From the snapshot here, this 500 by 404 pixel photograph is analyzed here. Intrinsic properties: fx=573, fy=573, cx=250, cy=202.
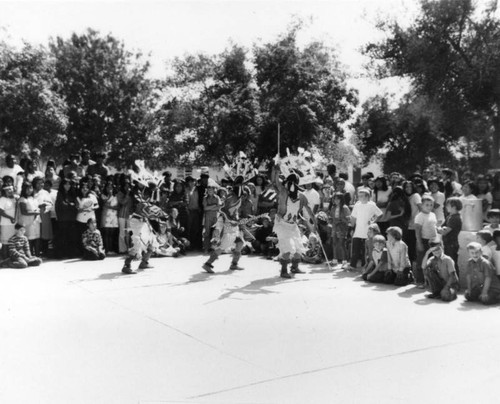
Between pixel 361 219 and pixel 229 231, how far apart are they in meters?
2.25

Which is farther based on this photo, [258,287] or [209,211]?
[209,211]

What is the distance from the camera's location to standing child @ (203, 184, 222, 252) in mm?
12406

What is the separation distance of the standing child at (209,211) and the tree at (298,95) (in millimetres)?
11684

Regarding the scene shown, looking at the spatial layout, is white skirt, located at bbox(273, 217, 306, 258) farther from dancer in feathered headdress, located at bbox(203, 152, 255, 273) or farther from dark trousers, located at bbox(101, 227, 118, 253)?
dark trousers, located at bbox(101, 227, 118, 253)

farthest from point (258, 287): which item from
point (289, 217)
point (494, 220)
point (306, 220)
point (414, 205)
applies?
point (494, 220)

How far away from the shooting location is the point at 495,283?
7.42 m

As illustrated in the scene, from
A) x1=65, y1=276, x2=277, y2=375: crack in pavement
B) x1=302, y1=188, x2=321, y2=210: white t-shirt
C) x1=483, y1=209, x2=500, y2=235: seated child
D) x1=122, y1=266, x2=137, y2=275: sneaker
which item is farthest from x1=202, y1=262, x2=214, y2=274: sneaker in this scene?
x1=483, y1=209, x2=500, y2=235: seated child

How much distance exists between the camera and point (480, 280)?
7.43 metres

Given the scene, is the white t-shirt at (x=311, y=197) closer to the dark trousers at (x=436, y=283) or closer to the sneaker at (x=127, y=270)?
the dark trousers at (x=436, y=283)

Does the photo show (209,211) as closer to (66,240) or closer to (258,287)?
(66,240)

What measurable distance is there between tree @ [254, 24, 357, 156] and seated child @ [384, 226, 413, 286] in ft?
49.5

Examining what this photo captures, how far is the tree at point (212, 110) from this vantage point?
25.2 meters

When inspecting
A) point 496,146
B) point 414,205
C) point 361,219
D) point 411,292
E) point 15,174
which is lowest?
point 411,292

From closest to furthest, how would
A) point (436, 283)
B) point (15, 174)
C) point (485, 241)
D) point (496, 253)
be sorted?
point (496, 253) < point (436, 283) < point (485, 241) < point (15, 174)
